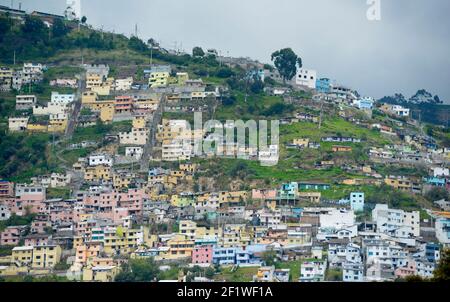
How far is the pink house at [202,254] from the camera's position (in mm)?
13617

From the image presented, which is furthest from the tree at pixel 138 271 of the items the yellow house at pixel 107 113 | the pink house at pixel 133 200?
the yellow house at pixel 107 113

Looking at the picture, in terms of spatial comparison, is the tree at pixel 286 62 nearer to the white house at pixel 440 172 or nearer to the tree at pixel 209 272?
the white house at pixel 440 172

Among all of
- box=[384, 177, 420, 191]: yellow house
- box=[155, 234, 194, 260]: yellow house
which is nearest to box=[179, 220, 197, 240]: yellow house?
box=[155, 234, 194, 260]: yellow house

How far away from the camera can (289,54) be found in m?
21.9

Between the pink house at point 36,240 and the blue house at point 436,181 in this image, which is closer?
the pink house at point 36,240

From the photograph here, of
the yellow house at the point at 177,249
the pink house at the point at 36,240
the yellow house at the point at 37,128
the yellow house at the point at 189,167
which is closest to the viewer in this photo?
the yellow house at the point at 177,249

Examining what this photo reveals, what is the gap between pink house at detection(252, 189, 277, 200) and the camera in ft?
52.5

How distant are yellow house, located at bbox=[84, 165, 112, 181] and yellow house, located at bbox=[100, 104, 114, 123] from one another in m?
2.14

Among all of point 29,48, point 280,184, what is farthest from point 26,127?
point 280,184

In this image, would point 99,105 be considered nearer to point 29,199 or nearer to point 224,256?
point 29,199

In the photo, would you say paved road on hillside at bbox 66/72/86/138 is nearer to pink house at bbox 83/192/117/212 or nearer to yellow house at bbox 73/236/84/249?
pink house at bbox 83/192/117/212

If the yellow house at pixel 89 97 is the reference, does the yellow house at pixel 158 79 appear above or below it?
above

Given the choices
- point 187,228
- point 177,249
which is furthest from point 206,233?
point 177,249

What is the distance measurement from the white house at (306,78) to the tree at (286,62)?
290 millimetres
